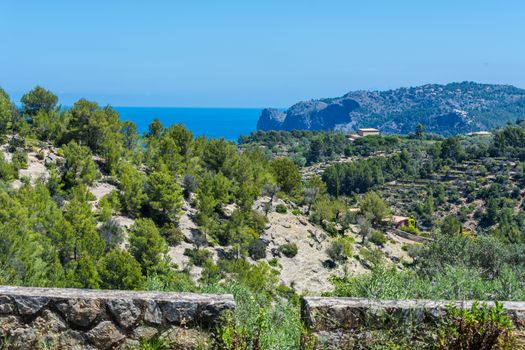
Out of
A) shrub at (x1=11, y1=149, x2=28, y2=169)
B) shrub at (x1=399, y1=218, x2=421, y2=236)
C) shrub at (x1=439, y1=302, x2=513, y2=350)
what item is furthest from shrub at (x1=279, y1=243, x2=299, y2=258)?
shrub at (x1=439, y1=302, x2=513, y2=350)

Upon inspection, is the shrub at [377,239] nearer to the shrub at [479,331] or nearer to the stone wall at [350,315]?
the stone wall at [350,315]

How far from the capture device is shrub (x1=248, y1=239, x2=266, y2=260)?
35125 millimetres

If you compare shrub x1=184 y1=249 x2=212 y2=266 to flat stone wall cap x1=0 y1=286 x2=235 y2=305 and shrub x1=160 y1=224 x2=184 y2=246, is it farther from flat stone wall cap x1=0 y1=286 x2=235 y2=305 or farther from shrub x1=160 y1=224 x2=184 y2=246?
flat stone wall cap x1=0 y1=286 x2=235 y2=305

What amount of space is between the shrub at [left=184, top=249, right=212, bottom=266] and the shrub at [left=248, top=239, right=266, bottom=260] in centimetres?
470

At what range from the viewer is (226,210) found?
3984cm

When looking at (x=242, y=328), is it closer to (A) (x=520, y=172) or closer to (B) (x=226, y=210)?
(B) (x=226, y=210)

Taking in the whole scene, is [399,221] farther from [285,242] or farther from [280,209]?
[285,242]

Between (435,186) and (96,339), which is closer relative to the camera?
(96,339)

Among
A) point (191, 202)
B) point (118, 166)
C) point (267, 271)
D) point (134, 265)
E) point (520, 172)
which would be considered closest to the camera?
point (134, 265)

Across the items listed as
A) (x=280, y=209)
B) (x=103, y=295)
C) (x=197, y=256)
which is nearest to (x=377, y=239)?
(x=280, y=209)

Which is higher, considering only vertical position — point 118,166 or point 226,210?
point 118,166

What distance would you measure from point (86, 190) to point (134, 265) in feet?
35.4

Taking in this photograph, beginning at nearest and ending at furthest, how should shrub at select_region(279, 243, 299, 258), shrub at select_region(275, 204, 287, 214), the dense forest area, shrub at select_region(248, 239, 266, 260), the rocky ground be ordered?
the dense forest area
the rocky ground
shrub at select_region(248, 239, 266, 260)
shrub at select_region(279, 243, 299, 258)
shrub at select_region(275, 204, 287, 214)

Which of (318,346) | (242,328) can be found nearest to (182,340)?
(242,328)
